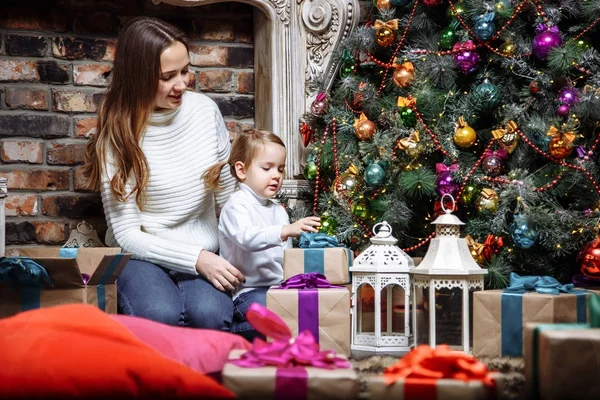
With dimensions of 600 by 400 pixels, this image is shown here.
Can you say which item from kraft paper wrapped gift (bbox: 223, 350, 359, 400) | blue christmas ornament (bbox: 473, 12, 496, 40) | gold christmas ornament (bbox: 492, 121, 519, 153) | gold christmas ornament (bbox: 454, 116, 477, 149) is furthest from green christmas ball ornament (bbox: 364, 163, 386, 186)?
kraft paper wrapped gift (bbox: 223, 350, 359, 400)

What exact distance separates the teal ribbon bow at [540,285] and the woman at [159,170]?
2.51ft

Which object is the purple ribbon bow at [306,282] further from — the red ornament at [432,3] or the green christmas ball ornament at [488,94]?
the red ornament at [432,3]

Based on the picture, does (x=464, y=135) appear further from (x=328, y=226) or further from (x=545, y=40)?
(x=328, y=226)

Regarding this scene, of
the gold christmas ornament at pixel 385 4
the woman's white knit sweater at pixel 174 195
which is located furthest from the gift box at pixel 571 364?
the gold christmas ornament at pixel 385 4

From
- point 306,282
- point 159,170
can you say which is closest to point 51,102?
point 159,170

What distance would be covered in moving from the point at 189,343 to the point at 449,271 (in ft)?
2.33

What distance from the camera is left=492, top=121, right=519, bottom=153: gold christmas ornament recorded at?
226 centimetres

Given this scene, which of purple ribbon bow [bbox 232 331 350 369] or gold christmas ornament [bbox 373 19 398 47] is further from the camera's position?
gold christmas ornament [bbox 373 19 398 47]

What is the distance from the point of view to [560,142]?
7.05 ft

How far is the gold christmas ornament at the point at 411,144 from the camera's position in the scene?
2332 millimetres

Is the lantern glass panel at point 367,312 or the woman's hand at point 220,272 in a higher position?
the woman's hand at point 220,272

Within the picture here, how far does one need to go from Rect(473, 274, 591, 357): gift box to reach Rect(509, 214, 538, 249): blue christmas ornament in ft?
1.09

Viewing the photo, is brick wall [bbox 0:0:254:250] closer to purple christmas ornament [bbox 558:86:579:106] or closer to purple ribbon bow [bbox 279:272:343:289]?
purple ribbon bow [bbox 279:272:343:289]

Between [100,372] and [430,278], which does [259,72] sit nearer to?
[430,278]
